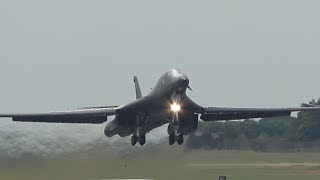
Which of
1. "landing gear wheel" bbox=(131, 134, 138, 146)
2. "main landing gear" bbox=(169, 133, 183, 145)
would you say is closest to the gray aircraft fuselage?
"main landing gear" bbox=(169, 133, 183, 145)

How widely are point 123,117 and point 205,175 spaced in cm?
1402

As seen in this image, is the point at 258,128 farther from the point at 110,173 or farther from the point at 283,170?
the point at 110,173

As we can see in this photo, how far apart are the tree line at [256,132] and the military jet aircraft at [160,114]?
2270cm

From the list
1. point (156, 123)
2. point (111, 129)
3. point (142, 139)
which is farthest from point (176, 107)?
point (111, 129)

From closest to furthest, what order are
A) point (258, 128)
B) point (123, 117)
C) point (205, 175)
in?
point (123, 117) < point (205, 175) < point (258, 128)

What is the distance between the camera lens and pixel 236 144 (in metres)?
94.9

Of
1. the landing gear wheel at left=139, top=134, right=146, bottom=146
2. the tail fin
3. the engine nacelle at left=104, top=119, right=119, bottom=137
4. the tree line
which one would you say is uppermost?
the tree line

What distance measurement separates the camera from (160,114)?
5203cm

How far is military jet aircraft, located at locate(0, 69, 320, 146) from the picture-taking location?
50219 mm

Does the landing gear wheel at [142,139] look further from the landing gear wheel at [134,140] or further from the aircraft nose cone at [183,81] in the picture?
the aircraft nose cone at [183,81]

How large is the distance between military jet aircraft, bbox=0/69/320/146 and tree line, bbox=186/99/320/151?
22699mm

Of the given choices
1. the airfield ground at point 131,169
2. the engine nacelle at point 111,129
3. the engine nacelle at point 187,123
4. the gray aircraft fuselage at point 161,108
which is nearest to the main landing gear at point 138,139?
the gray aircraft fuselage at point 161,108

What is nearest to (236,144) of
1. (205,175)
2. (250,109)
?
(205,175)

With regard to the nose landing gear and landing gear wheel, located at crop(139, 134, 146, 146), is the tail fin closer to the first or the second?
landing gear wheel, located at crop(139, 134, 146, 146)
